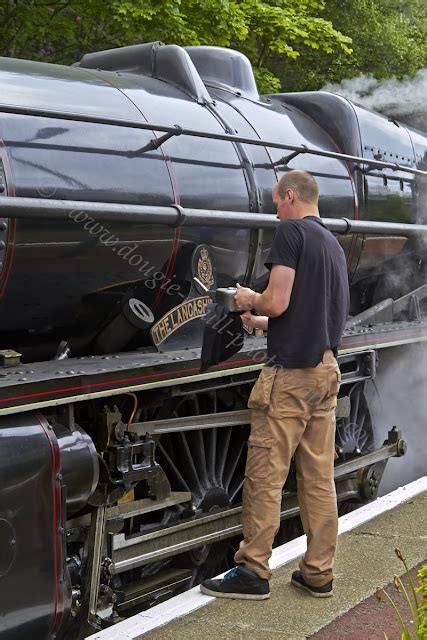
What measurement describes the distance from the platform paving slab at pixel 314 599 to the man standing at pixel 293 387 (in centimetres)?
9

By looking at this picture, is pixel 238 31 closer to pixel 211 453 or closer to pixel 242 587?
pixel 211 453

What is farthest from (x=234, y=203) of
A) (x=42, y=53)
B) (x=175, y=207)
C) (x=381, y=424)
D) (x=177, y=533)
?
(x=42, y=53)

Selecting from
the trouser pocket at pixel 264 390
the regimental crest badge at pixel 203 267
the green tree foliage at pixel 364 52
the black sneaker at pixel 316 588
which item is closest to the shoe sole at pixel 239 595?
the black sneaker at pixel 316 588

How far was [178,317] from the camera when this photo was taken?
177 inches

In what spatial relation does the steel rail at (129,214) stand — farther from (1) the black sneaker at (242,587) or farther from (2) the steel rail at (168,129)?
(1) the black sneaker at (242,587)

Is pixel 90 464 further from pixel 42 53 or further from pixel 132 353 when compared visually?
pixel 42 53

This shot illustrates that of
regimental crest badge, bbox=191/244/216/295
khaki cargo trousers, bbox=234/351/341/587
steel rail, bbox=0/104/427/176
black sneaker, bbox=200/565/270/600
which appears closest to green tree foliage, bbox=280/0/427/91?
steel rail, bbox=0/104/427/176

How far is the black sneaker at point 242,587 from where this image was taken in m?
4.00

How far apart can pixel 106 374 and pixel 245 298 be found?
70cm

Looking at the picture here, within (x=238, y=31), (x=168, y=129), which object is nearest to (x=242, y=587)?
(x=168, y=129)

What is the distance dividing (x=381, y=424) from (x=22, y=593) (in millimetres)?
3802

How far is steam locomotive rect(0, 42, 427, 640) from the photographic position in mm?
3578

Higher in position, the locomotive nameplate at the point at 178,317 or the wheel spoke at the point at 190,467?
the locomotive nameplate at the point at 178,317

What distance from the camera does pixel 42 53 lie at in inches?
509
